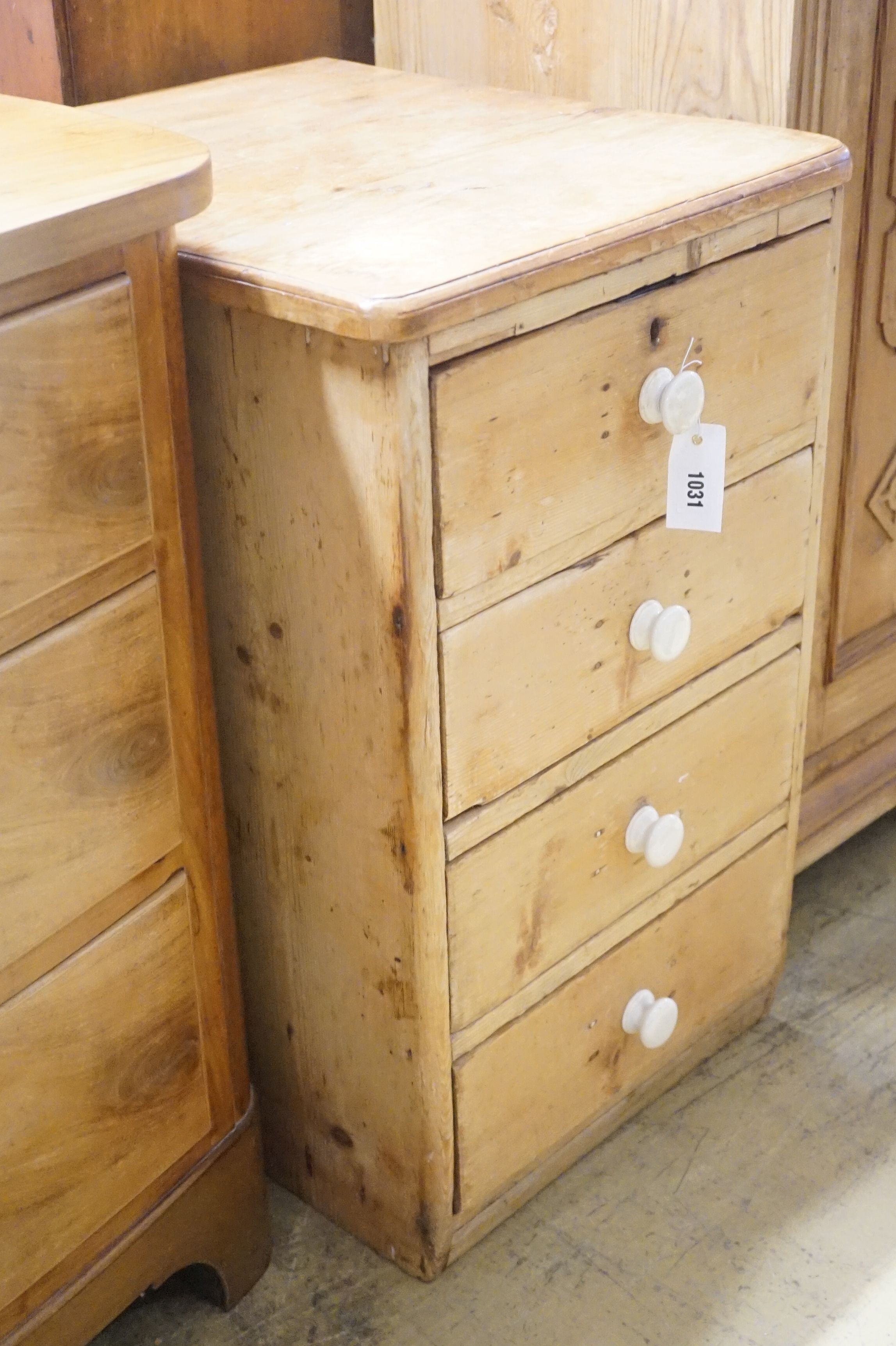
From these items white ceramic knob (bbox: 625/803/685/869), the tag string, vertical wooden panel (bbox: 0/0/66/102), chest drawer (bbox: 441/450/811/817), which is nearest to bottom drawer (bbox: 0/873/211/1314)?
chest drawer (bbox: 441/450/811/817)

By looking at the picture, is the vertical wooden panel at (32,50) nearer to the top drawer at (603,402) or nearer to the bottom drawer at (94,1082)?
the top drawer at (603,402)

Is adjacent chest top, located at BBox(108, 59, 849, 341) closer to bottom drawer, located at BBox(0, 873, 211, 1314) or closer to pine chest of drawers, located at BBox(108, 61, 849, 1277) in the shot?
pine chest of drawers, located at BBox(108, 61, 849, 1277)

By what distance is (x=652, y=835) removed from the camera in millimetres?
1232

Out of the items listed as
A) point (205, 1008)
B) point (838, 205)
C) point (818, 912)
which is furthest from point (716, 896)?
point (838, 205)

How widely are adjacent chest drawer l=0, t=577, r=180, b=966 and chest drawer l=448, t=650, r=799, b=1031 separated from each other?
9.6 inches

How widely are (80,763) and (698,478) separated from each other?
1.62ft

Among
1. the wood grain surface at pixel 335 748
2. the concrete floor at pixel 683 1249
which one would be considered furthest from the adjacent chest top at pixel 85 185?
the concrete floor at pixel 683 1249

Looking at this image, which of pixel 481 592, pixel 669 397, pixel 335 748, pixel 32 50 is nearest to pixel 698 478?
pixel 669 397

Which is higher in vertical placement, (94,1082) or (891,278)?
(891,278)

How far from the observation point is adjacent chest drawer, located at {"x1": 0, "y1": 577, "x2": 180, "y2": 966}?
2.85 ft

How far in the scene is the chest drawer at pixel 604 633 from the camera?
3.41 feet

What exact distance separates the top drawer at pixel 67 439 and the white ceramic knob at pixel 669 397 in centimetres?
37

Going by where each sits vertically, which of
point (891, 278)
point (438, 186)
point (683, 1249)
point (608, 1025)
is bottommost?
A: point (683, 1249)

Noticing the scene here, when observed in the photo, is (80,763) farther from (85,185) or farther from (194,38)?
(194,38)
